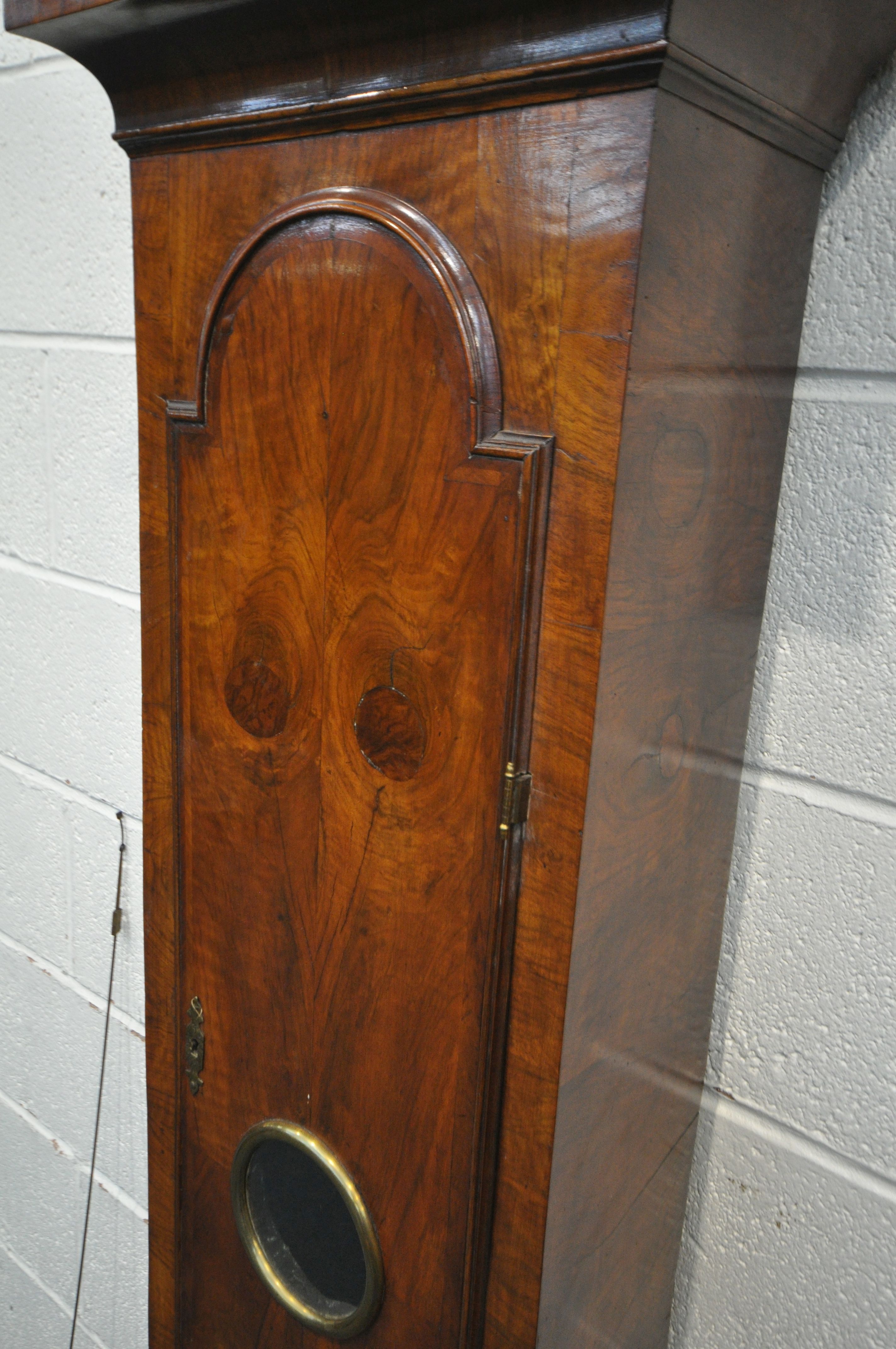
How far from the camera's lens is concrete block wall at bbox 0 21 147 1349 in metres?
1.12

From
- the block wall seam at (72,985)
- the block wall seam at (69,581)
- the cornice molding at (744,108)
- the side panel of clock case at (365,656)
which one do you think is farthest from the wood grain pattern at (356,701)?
the block wall seam at (72,985)

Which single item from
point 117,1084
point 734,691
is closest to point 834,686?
point 734,691

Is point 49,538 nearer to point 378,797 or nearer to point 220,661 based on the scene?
point 220,661

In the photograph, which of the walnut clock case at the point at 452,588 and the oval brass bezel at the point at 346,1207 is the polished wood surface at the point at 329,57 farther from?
the oval brass bezel at the point at 346,1207

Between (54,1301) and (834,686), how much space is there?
1459 millimetres

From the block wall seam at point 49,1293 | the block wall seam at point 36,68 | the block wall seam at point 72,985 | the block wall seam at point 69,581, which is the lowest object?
the block wall seam at point 49,1293

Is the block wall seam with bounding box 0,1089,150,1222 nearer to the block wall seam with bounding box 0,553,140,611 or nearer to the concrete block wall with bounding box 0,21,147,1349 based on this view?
the concrete block wall with bounding box 0,21,147,1349

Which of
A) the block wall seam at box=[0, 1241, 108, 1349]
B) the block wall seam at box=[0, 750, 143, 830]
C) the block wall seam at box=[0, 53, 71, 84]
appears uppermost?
the block wall seam at box=[0, 53, 71, 84]

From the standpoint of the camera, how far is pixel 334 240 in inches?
23.6

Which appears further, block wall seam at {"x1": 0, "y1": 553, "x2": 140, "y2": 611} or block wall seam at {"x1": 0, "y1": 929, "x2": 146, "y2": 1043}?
block wall seam at {"x1": 0, "y1": 929, "x2": 146, "y2": 1043}

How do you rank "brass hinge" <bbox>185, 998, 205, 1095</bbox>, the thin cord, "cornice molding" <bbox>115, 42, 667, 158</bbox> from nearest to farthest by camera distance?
"cornice molding" <bbox>115, 42, 667, 158</bbox> → "brass hinge" <bbox>185, 998, 205, 1095</bbox> → the thin cord

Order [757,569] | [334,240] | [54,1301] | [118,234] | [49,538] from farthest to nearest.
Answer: [54,1301], [49,538], [118,234], [757,569], [334,240]

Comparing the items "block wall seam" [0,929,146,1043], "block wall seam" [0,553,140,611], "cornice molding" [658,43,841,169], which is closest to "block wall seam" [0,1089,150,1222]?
"block wall seam" [0,929,146,1043]

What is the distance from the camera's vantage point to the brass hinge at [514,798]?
570mm
